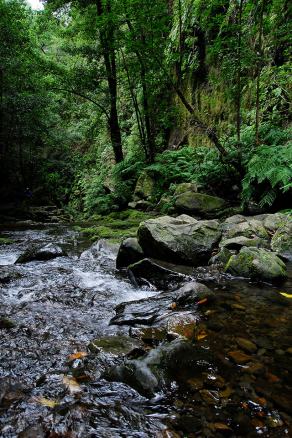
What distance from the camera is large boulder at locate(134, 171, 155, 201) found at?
35.0 ft

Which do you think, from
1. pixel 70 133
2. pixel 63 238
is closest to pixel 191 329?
pixel 63 238

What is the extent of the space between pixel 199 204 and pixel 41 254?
151 inches

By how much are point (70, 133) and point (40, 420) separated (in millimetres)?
16371

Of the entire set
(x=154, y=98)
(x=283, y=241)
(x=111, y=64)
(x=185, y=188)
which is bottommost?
(x=283, y=241)

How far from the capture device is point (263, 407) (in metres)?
2.04

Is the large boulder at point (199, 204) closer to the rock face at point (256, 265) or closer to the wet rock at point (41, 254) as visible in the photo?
the rock face at point (256, 265)

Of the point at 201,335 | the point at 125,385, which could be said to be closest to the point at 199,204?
the point at 201,335

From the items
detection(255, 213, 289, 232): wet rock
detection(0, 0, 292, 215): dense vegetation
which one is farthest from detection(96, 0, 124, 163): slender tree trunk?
detection(255, 213, 289, 232): wet rock

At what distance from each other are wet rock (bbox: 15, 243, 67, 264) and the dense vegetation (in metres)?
4.03

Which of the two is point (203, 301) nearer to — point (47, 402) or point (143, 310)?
point (143, 310)

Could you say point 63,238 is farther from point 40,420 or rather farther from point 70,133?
point 70,133

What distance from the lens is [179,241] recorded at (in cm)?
517

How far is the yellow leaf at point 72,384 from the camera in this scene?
2.23 metres

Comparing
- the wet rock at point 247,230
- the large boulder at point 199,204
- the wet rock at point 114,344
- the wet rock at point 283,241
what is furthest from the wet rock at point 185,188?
the wet rock at point 114,344
